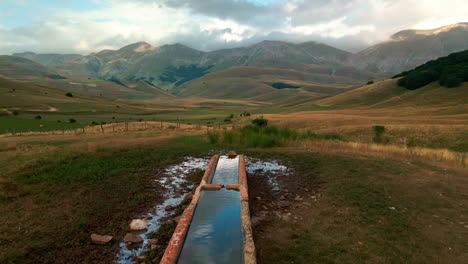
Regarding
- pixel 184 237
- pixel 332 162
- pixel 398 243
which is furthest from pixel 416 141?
pixel 184 237

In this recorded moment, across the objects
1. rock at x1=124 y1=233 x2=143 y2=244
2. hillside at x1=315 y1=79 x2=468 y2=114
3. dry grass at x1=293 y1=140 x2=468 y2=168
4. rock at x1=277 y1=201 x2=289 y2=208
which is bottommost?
rock at x1=124 y1=233 x2=143 y2=244

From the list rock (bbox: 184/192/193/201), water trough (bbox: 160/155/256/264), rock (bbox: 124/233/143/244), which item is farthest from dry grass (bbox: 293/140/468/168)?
rock (bbox: 124/233/143/244)

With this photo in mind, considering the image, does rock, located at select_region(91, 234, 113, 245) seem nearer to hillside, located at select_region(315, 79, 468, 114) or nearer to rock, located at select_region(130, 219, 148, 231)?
rock, located at select_region(130, 219, 148, 231)

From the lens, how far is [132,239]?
8.16m

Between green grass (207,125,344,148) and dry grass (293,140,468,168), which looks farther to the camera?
green grass (207,125,344,148)

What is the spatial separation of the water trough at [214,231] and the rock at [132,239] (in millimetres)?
1318

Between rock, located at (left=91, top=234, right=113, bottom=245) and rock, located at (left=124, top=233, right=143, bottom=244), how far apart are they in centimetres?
45

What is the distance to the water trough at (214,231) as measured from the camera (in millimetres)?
6883

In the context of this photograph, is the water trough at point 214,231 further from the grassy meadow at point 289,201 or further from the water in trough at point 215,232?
the grassy meadow at point 289,201

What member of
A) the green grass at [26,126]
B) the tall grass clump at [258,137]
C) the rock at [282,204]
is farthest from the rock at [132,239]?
the green grass at [26,126]

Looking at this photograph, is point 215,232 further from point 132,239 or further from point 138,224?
point 138,224

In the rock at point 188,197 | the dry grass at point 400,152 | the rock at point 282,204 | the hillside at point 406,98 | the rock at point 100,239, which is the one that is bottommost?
the rock at point 100,239

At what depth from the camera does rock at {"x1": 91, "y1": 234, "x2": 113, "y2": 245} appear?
26.1 feet

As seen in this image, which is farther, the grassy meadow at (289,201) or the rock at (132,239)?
the rock at (132,239)
